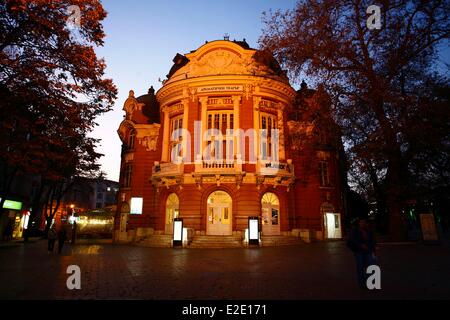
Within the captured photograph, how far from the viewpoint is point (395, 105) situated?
13.9m

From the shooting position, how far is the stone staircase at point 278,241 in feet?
72.5

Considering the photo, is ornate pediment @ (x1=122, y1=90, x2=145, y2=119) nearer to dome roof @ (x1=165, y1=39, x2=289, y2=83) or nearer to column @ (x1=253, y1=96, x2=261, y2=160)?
dome roof @ (x1=165, y1=39, x2=289, y2=83)

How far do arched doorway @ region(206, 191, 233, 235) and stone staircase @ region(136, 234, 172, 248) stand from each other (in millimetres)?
3075

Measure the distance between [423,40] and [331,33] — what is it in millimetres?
4683

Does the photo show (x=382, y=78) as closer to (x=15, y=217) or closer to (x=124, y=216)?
(x=124, y=216)

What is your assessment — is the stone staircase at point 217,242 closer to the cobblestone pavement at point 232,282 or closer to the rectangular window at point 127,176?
the cobblestone pavement at point 232,282

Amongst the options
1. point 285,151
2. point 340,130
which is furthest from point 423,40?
point 285,151

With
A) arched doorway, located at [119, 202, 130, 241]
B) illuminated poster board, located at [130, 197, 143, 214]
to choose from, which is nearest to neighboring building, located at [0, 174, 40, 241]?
arched doorway, located at [119, 202, 130, 241]

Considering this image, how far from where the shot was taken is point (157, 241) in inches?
924

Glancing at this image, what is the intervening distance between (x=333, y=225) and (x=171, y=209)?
15699 mm

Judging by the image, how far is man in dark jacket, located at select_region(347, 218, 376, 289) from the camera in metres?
7.25

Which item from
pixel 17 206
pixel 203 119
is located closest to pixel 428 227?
pixel 203 119

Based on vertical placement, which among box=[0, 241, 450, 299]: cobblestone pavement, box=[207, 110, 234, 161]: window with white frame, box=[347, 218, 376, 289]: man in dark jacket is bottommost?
box=[0, 241, 450, 299]: cobblestone pavement
